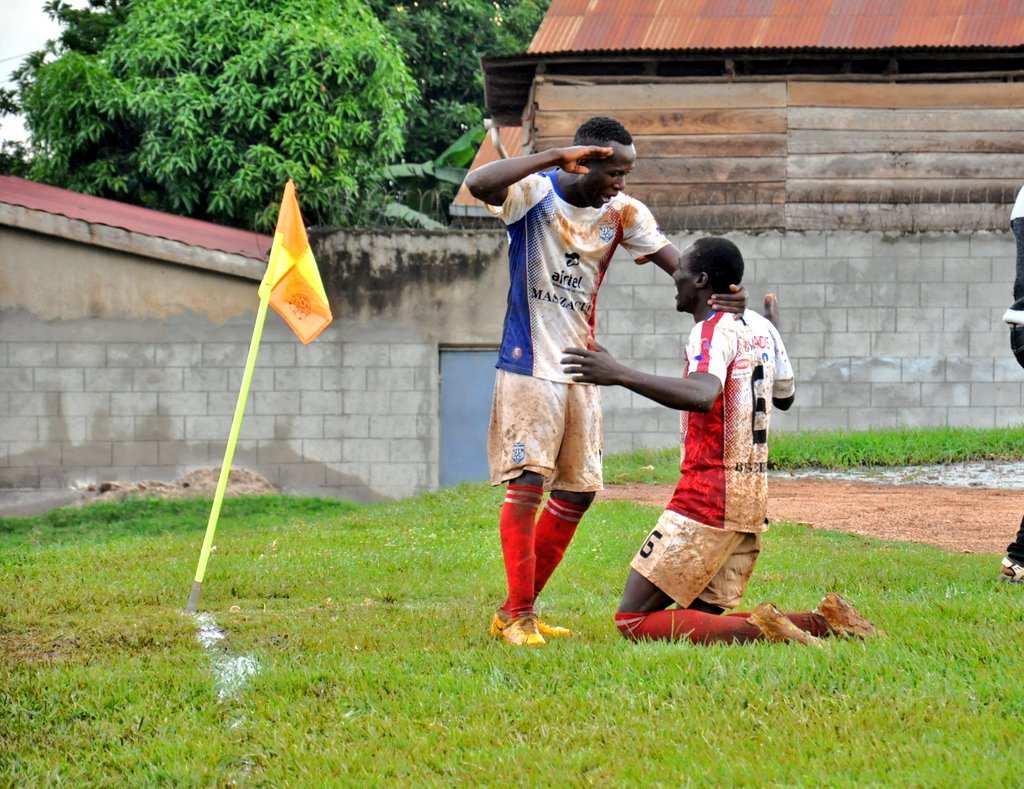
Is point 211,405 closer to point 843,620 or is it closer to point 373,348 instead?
point 373,348

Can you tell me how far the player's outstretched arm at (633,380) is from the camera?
4363mm

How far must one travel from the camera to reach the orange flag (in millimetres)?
7309

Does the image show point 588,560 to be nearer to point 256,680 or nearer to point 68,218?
point 256,680

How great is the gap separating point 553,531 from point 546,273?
3.46 ft

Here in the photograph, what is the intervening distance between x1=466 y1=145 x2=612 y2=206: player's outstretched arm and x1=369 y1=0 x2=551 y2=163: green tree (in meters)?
22.3

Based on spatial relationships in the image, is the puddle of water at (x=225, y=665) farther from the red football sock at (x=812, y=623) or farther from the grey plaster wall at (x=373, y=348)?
the grey plaster wall at (x=373, y=348)

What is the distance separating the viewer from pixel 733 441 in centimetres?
500

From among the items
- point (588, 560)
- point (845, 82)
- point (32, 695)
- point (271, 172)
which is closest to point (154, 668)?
point (32, 695)

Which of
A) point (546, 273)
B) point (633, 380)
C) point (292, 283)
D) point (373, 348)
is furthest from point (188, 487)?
point (633, 380)

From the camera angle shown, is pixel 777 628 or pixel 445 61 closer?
pixel 777 628

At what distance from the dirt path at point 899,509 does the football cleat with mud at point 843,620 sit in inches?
144

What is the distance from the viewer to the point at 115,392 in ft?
49.4

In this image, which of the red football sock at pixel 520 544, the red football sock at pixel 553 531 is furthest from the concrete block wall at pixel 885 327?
the red football sock at pixel 520 544

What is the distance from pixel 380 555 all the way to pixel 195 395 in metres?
6.94
